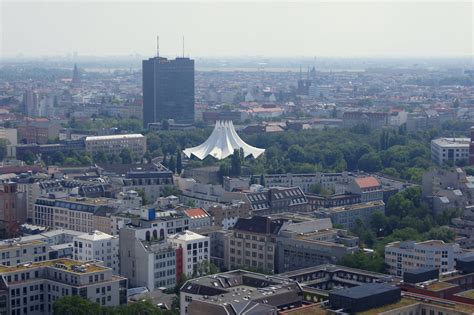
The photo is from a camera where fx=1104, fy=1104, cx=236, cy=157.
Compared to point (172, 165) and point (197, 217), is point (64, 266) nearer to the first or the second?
point (197, 217)

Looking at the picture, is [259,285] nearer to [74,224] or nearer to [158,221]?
[158,221]

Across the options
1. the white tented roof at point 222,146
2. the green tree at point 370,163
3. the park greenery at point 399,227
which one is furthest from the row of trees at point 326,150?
the park greenery at point 399,227

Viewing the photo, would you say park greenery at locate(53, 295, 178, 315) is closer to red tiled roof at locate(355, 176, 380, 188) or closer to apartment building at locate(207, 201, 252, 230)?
apartment building at locate(207, 201, 252, 230)

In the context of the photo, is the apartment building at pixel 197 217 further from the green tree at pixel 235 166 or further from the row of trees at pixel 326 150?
the row of trees at pixel 326 150

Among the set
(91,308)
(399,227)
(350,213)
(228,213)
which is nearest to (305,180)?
(350,213)

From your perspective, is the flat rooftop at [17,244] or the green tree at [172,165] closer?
the flat rooftop at [17,244]

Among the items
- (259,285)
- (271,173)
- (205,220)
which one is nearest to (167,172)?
(271,173)

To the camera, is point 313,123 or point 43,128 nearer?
point 43,128

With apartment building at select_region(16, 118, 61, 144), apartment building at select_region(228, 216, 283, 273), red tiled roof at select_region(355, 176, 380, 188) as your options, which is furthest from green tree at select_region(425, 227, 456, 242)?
apartment building at select_region(16, 118, 61, 144)
